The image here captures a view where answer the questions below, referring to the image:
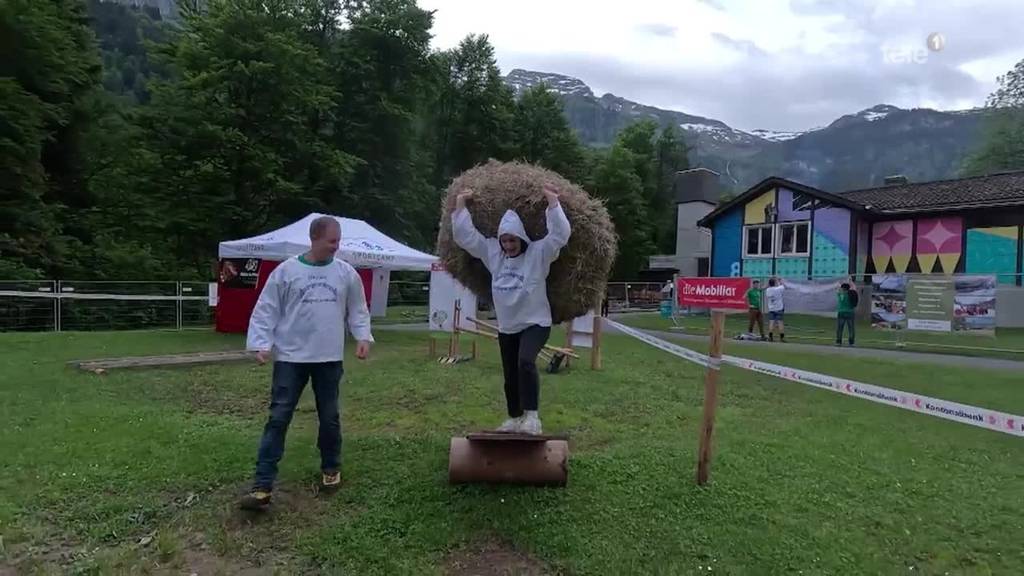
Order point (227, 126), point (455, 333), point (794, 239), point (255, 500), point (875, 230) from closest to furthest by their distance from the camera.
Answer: point (255, 500) → point (455, 333) → point (227, 126) → point (875, 230) → point (794, 239)

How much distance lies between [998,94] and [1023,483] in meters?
71.8

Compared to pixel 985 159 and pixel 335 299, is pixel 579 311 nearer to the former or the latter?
pixel 335 299

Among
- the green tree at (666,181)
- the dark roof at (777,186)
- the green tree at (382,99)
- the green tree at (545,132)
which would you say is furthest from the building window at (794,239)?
the green tree at (666,181)

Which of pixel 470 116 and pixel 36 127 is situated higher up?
pixel 470 116

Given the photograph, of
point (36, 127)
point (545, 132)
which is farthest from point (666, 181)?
point (36, 127)

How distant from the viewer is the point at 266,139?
30.8m

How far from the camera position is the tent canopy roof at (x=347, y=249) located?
16.0 metres

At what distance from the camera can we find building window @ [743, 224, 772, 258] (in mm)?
33906

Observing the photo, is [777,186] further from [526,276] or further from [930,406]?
[526,276]

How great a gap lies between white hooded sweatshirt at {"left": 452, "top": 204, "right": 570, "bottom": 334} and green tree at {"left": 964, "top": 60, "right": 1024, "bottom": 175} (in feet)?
205

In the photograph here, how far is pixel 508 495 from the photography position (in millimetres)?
4965

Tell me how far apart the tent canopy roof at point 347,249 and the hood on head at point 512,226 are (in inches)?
431

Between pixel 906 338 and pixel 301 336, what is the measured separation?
1936 cm

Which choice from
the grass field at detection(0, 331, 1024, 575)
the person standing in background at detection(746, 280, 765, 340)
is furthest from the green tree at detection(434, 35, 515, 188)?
the grass field at detection(0, 331, 1024, 575)
